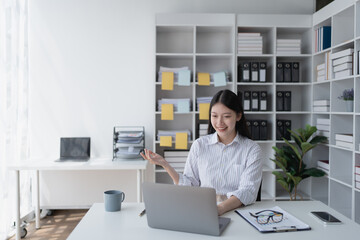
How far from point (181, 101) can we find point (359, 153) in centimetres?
177

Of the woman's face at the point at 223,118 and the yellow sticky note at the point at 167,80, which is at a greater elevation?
the yellow sticky note at the point at 167,80

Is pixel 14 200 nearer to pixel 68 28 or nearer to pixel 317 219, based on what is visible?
pixel 68 28

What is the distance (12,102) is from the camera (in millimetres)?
→ 3100

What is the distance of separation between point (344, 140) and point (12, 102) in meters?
3.20

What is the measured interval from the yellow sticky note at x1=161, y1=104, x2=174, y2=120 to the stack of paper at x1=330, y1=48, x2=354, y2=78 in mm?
1673

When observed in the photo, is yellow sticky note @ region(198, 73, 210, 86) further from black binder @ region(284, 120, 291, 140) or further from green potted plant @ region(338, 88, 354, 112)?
green potted plant @ region(338, 88, 354, 112)

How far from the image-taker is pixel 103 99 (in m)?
3.69

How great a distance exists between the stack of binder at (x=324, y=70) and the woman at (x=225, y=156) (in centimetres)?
173

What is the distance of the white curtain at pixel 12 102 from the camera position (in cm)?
290

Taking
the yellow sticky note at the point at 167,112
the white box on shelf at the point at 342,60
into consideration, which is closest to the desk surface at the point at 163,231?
the white box on shelf at the point at 342,60

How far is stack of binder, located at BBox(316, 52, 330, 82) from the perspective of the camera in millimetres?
3187

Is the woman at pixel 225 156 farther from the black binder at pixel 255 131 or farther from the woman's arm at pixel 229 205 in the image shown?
the black binder at pixel 255 131

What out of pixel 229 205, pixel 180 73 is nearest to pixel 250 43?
pixel 180 73

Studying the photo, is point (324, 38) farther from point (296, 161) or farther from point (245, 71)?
point (296, 161)
